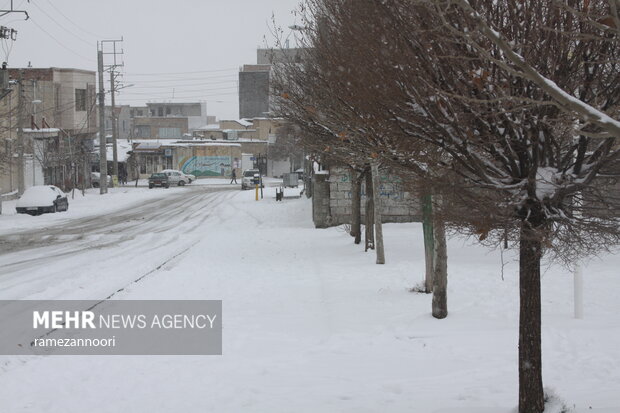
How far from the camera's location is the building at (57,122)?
146 feet

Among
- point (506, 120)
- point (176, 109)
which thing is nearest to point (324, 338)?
point (506, 120)

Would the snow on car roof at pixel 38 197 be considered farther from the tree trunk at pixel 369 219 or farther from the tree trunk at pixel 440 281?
the tree trunk at pixel 440 281

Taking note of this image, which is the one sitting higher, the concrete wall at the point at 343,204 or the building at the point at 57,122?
the building at the point at 57,122

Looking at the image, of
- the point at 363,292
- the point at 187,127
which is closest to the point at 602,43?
the point at 363,292

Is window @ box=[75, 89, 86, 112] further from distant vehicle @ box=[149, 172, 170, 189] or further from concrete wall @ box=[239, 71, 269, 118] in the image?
concrete wall @ box=[239, 71, 269, 118]

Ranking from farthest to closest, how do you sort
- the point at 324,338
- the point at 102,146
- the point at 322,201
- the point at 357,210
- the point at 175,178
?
the point at 175,178, the point at 102,146, the point at 322,201, the point at 357,210, the point at 324,338

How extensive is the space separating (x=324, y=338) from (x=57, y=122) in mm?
49526

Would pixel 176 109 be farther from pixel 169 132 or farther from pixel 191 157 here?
pixel 191 157

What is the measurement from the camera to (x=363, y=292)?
38.4 feet

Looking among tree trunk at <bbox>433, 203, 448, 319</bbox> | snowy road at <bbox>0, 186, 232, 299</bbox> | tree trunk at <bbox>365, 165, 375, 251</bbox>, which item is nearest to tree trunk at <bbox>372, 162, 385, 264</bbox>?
tree trunk at <bbox>365, 165, 375, 251</bbox>

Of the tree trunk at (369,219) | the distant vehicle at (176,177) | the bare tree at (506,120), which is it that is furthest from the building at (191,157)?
the bare tree at (506,120)

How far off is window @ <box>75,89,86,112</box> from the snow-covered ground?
39976 mm

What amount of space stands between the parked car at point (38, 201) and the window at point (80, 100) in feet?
82.4

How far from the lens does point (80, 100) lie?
5569 centimetres
